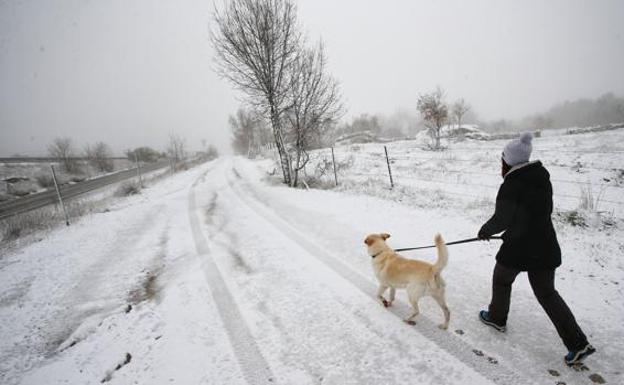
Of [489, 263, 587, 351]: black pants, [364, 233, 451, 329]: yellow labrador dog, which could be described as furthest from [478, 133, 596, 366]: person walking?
[364, 233, 451, 329]: yellow labrador dog

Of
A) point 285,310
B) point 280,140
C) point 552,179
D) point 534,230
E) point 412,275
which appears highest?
point 280,140

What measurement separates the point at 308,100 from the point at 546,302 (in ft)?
37.9

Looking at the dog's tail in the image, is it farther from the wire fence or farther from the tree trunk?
the tree trunk

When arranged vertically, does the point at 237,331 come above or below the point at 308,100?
below

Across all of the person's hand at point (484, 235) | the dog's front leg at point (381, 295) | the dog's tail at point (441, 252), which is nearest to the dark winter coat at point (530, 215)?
the person's hand at point (484, 235)

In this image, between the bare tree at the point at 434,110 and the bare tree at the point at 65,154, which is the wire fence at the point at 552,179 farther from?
the bare tree at the point at 65,154

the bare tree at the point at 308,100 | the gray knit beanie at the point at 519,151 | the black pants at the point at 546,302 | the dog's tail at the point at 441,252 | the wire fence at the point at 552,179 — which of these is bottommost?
the wire fence at the point at 552,179

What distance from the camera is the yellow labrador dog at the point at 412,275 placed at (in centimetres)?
267

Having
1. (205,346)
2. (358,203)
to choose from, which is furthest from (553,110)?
(205,346)

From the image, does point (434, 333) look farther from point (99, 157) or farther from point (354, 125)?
point (354, 125)

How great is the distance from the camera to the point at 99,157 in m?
38.8

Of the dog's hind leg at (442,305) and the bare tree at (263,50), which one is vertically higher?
the bare tree at (263,50)

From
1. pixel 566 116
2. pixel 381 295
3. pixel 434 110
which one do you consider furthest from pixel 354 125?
pixel 381 295

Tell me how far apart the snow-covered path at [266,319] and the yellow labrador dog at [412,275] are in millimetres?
291
